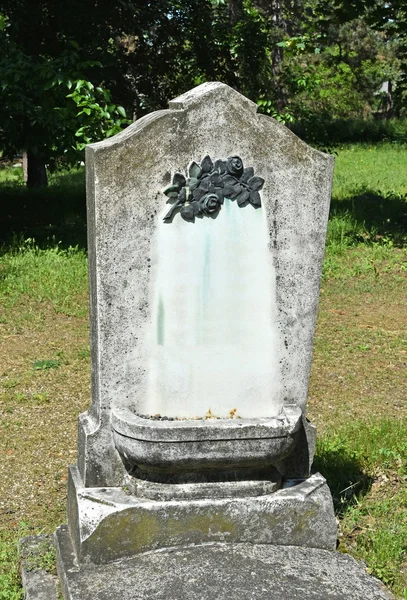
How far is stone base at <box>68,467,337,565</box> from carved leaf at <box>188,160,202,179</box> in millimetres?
1247

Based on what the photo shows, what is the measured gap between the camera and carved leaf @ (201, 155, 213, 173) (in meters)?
3.36

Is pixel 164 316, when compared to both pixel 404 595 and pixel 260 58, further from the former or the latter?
pixel 260 58

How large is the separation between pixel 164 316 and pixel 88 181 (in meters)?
0.61

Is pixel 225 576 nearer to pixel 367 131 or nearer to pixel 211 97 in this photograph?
pixel 211 97

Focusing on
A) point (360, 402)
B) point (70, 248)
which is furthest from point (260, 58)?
point (360, 402)

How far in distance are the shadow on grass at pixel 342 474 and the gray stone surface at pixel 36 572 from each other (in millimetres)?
1416

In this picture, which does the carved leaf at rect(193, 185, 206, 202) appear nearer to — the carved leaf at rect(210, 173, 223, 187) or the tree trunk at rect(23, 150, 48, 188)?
the carved leaf at rect(210, 173, 223, 187)

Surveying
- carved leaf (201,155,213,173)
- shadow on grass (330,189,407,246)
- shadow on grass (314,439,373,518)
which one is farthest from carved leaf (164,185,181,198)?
shadow on grass (330,189,407,246)

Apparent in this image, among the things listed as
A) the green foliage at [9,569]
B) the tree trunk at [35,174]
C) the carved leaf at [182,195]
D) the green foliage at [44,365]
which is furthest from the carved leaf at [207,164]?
the tree trunk at [35,174]

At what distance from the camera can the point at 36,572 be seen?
3.58 metres

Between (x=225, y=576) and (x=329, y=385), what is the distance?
342 cm

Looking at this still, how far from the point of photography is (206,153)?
3.37 m

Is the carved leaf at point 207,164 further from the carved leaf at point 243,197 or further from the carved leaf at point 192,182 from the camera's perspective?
the carved leaf at point 243,197

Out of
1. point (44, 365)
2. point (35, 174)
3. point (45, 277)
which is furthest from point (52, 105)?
point (35, 174)
